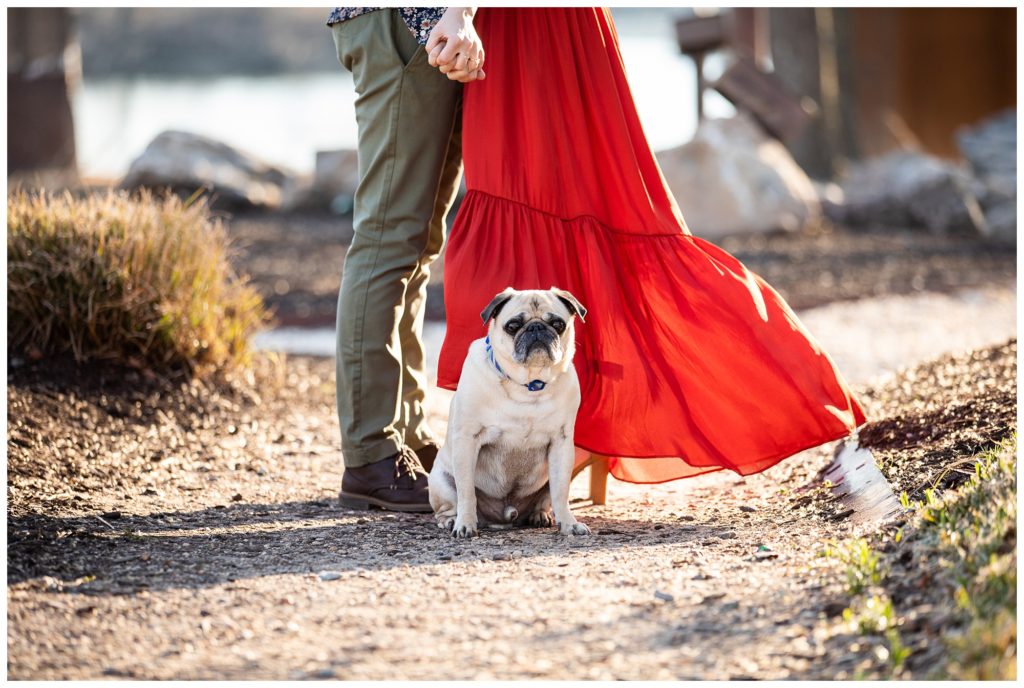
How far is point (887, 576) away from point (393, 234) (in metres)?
1.99

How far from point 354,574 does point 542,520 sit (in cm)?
87

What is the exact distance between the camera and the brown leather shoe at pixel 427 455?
171 inches

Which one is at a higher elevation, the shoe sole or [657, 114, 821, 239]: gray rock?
[657, 114, 821, 239]: gray rock

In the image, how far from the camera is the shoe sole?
409 cm

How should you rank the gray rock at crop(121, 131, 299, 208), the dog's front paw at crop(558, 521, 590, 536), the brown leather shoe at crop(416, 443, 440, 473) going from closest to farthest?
1. the dog's front paw at crop(558, 521, 590, 536)
2. the brown leather shoe at crop(416, 443, 440, 473)
3. the gray rock at crop(121, 131, 299, 208)

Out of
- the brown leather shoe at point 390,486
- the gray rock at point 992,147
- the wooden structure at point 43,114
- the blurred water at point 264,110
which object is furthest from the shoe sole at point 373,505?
the wooden structure at point 43,114

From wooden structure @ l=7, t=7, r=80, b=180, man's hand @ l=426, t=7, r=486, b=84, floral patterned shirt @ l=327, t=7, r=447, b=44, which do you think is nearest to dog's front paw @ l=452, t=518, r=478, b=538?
man's hand @ l=426, t=7, r=486, b=84

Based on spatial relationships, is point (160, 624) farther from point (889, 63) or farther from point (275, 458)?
point (889, 63)

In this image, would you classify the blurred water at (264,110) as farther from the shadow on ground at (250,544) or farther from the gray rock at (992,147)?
the shadow on ground at (250,544)

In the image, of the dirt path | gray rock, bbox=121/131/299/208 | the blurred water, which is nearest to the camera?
the dirt path

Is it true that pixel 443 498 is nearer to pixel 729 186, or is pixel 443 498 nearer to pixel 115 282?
pixel 115 282

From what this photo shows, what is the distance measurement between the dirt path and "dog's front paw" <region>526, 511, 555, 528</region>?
0.15 metres

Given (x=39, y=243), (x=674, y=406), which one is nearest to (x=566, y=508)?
(x=674, y=406)

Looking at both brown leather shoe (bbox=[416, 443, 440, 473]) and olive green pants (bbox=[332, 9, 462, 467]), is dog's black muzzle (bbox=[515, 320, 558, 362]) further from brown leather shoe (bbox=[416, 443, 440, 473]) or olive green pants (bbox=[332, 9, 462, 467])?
brown leather shoe (bbox=[416, 443, 440, 473])
